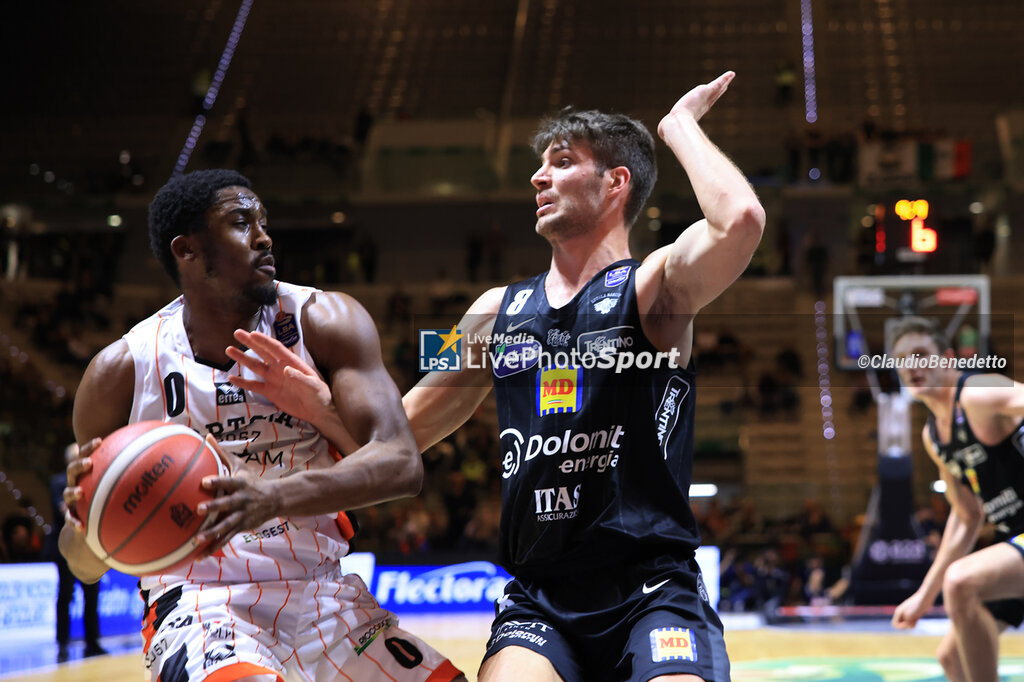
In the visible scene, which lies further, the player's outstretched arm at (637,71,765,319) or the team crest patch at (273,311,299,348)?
the team crest patch at (273,311,299,348)

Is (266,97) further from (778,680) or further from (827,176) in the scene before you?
(778,680)

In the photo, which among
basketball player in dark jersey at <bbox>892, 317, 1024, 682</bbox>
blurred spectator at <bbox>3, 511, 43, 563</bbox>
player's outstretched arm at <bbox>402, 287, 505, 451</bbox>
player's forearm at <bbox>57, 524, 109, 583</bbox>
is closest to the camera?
player's forearm at <bbox>57, 524, 109, 583</bbox>

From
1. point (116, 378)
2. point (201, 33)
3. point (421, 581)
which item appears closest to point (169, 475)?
point (116, 378)

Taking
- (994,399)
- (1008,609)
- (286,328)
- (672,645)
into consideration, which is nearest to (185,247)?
(286,328)

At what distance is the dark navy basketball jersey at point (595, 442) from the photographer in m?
3.18

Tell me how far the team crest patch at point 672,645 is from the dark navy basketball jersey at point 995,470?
3.25 metres

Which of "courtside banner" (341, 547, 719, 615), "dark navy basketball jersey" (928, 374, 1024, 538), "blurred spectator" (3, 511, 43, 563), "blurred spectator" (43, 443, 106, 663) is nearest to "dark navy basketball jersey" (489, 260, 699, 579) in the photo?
"dark navy basketball jersey" (928, 374, 1024, 538)

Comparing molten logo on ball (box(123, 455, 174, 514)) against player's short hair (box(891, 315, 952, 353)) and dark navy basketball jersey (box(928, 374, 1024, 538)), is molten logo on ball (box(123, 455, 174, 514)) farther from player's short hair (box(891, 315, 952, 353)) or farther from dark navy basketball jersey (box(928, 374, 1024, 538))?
dark navy basketball jersey (box(928, 374, 1024, 538))

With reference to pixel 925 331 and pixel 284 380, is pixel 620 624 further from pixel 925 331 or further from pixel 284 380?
pixel 925 331

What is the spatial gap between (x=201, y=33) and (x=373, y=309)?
10.8 m

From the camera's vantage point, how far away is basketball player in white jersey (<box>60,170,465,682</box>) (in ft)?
10.2

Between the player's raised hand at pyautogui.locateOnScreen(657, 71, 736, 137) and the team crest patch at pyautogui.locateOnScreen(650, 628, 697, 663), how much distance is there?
150 cm

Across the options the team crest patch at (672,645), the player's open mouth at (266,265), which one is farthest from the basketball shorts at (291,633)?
the player's open mouth at (266,265)

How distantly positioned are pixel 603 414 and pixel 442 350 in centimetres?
80
